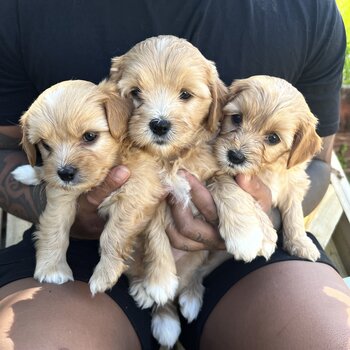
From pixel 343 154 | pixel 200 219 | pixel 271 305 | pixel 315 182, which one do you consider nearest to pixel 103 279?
pixel 200 219

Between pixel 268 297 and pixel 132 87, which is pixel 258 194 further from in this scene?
pixel 132 87

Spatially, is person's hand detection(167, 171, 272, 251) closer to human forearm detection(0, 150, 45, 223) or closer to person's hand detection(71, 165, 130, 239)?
person's hand detection(71, 165, 130, 239)

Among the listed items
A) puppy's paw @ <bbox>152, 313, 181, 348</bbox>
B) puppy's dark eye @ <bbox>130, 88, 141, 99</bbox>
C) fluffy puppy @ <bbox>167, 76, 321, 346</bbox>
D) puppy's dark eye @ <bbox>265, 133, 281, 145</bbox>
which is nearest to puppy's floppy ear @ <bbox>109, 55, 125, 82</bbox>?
puppy's dark eye @ <bbox>130, 88, 141, 99</bbox>

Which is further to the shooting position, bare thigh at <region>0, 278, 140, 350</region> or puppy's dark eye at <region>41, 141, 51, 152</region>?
puppy's dark eye at <region>41, 141, 51, 152</region>

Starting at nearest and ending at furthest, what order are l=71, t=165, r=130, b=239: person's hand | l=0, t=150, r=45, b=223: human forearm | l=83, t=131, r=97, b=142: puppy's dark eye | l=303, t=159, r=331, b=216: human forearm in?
1. l=83, t=131, r=97, b=142: puppy's dark eye
2. l=71, t=165, r=130, b=239: person's hand
3. l=0, t=150, r=45, b=223: human forearm
4. l=303, t=159, r=331, b=216: human forearm

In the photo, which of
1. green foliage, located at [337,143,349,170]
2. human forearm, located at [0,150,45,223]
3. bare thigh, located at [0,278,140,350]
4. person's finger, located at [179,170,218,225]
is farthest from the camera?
green foliage, located at [337,143,349,170]

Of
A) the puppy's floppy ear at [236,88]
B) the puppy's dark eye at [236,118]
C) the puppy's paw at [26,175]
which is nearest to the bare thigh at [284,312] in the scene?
the puppy's dark eye at [236,118]

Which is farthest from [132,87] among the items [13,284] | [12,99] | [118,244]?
[13,284]

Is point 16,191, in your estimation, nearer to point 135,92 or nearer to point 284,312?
point 135,92

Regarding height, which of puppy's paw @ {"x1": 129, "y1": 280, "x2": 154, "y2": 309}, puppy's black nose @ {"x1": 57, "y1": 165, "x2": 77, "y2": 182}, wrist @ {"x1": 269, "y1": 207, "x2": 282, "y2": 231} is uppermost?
puppy's black nose @ {"x1": 57, "y1": 165, "x2": 77, "y2": 182}
